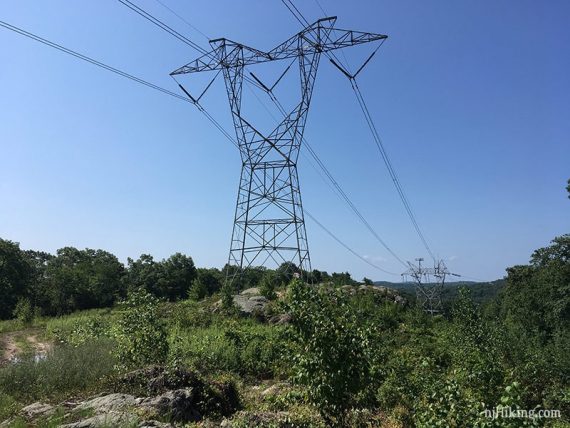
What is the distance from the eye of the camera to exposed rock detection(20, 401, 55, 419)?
6.75m

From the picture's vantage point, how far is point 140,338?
33.0 feet

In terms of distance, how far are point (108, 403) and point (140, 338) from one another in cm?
320

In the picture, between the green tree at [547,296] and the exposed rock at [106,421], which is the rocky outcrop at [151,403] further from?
the green tree at [547,296]

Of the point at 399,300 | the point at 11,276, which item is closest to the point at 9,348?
the point at 399,300

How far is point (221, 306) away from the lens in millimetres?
21094

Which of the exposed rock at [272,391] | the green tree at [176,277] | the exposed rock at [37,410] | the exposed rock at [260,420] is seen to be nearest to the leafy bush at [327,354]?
the exposed rock at [260,420]

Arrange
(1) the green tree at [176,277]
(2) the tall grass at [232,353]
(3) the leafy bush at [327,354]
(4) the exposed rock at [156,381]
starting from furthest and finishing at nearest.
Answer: (1) the green tree at [176,277]
(2) the tall grass at [232,353]
(4) the exposed rock at [156,381]
(3) the leafy bush at [327,354]

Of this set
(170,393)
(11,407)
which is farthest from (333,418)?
(11,407)

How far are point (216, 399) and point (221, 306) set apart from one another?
13303 millimetres

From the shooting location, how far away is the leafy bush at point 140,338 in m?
9.87

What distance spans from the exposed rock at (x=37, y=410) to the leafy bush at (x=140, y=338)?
2.26 metres

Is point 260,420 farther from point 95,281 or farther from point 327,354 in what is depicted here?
point 95,281

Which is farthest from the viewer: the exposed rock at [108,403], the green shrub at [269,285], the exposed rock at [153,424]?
the green shrub at [269,285]

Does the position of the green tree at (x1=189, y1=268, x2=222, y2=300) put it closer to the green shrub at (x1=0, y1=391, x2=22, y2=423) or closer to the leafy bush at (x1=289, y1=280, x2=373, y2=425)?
the green shrub at (x1=0, y1=391, x2=22, y2=423)
